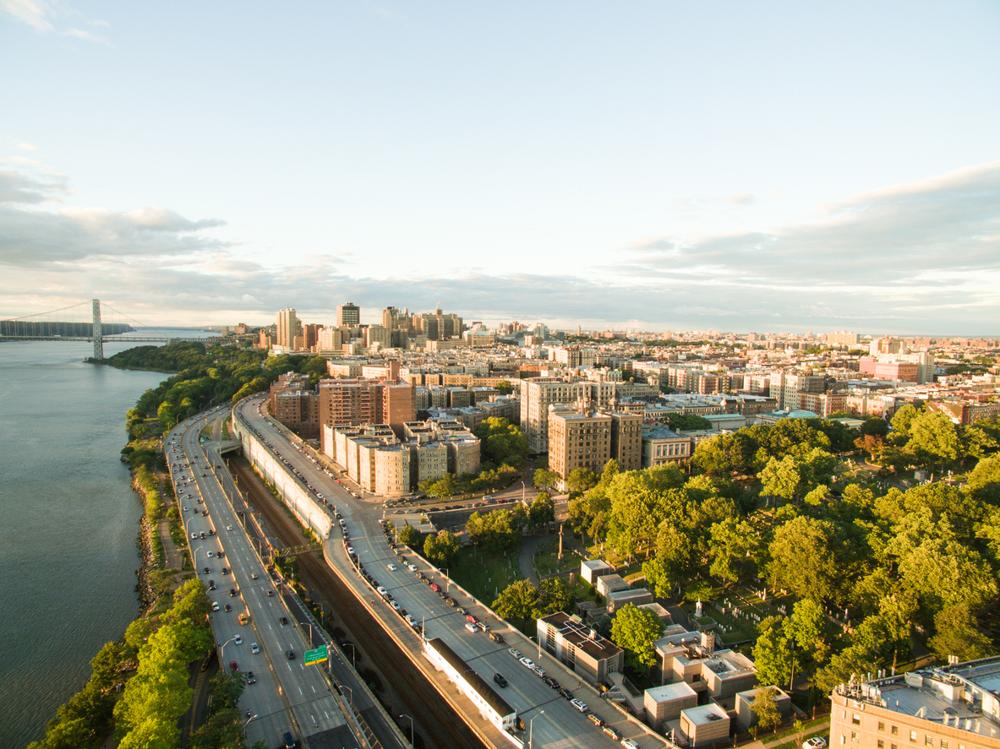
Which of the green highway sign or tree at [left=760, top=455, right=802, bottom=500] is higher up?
tree at [left=760, top=455, right=802, bottom=500]

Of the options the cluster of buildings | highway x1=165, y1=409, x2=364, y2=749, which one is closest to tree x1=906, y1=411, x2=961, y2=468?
the cluster of buildings

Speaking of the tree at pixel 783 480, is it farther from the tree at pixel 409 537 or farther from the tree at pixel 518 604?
the tree at pixel 409 537

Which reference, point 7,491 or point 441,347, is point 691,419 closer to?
point 7,491

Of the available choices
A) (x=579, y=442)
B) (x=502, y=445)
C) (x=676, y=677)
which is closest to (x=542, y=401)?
(x=502, y=445)

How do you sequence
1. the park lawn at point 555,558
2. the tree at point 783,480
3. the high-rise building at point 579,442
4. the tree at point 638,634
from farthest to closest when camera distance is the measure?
the high-rise building at point 579,442 < the tree at point 783,480 < the park lawn at point 555,558 < the tree at point 638,634

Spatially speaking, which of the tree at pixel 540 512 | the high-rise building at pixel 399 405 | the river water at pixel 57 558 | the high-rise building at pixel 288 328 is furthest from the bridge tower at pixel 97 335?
the tree at pixel 540 512

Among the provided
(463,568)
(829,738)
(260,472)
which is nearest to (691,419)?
(463,568)

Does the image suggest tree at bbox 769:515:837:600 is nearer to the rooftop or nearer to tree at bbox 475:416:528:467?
the rooftop
